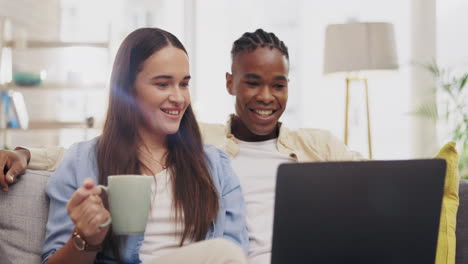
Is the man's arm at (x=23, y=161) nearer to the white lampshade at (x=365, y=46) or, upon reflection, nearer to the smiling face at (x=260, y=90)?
the smiling face at (x=260, y=90)

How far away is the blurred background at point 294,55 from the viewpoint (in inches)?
190

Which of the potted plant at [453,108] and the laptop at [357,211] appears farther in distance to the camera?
the potted plant at [453,108]

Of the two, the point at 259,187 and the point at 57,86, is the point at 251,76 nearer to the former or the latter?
the point at 259,187

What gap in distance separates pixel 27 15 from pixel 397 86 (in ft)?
10.3

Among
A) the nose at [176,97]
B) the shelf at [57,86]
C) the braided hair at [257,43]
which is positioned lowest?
the nose at [176,97]

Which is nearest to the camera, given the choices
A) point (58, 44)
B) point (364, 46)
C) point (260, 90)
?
→ point (260, 90)

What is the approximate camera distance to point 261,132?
2.05 m

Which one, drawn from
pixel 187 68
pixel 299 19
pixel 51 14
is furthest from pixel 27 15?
pixel 187 68

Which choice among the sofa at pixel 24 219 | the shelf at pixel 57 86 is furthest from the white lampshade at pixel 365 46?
the sofa at pixel 24 219

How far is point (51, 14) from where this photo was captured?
17.3ft

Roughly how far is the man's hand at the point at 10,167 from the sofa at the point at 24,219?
0.03 meters

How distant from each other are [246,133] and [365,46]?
1549 mm

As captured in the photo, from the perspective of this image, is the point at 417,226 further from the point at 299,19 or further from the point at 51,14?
the point at 51,14

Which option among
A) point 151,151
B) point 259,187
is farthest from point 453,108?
point 151,151
